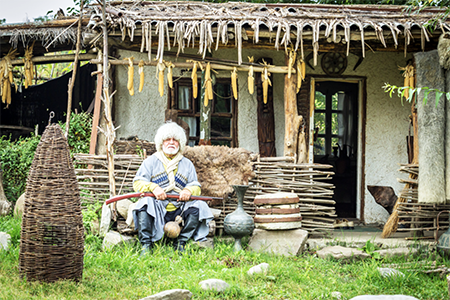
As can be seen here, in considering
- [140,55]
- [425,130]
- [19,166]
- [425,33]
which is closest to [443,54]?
[425,33]

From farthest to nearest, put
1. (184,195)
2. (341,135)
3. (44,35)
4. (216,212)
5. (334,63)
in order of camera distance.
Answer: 1. (341,135)
2. (334,63)
3. (44,35)
4. (216,212)
5. (184,195)

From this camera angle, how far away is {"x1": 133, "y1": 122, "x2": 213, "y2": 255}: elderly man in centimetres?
485

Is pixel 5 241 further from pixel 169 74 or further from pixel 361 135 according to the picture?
pixel 361 135

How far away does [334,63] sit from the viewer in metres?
7.39

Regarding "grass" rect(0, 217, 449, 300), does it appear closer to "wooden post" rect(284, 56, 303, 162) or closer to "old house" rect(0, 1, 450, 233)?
"wooden post" rect(284, 56, 303, 162)

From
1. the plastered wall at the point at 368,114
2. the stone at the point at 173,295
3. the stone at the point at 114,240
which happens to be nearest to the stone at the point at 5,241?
the stone at the point at 114,240

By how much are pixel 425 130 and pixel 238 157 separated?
7.79ft

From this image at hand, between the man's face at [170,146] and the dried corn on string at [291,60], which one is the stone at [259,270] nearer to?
the man's face at [170,146]

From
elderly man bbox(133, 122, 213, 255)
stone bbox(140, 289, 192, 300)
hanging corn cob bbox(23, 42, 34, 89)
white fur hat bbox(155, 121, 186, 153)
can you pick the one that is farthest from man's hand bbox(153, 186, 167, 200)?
hanging corn cob bbox(23, 42, 34, 89)

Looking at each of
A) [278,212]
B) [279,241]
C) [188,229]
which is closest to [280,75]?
[278,212]

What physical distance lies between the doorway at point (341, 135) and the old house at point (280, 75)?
2 cm

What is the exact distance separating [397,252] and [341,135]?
12.0ft

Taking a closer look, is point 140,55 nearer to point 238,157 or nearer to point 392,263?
point 238,157

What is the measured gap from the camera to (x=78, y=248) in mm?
3584
